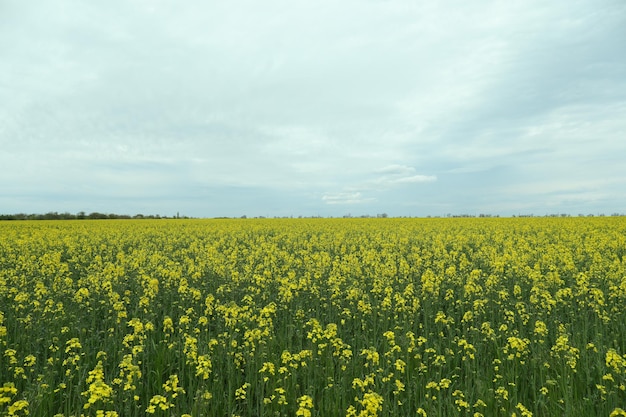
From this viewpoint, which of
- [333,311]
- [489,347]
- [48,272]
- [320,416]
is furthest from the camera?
[48,272]

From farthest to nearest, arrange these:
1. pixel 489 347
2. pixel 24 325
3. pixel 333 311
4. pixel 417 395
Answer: pixel 333 311 → pixel 24 325 → pixel 489 347 → pixel 417 395

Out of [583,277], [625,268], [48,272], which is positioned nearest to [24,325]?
[48,272]

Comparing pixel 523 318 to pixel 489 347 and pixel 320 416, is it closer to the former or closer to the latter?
pixel 489 347

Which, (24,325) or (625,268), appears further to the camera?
(625,268)

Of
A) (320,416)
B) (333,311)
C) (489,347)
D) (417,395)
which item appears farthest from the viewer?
(333,311)

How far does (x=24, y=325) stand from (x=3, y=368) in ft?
5.58

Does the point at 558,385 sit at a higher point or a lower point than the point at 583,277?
lower

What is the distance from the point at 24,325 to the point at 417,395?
8001 mm

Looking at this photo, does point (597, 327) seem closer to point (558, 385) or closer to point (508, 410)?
point (558, 385)

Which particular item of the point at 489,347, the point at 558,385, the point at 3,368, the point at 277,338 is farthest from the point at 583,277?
the point at 3,368

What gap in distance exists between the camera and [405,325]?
8406 millimetres

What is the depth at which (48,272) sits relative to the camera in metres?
12.6

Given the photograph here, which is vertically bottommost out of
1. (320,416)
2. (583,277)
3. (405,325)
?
(320,416)

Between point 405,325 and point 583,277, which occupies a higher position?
point 583,277
